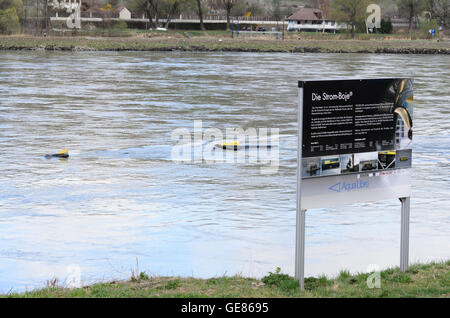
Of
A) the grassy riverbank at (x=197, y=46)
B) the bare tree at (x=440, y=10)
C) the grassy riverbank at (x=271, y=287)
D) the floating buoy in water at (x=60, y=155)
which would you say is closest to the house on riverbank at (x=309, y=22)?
the bare tree at (x=440, y=10)

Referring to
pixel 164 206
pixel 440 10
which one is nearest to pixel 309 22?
pixel 440 10

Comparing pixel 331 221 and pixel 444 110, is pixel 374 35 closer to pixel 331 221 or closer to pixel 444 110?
pixel 444 110

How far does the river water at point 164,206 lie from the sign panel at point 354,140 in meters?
1.86

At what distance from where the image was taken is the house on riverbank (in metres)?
166

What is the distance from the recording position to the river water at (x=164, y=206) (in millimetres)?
11232

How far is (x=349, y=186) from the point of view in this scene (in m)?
9.10

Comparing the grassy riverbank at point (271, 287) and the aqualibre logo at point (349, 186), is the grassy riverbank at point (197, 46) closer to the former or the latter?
the grassy riverbank at point (271, 287)

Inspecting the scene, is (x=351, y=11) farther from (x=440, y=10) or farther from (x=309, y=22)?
(x=309, y=22)

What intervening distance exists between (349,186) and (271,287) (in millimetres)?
1420

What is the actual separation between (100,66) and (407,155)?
1897 inches

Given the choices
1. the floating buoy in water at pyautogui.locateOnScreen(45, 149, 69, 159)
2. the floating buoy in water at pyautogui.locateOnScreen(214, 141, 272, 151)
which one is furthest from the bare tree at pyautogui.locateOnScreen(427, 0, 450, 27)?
the floating buoy in water at pyautogui.locateOnScreen(45, 149, 69, 159)

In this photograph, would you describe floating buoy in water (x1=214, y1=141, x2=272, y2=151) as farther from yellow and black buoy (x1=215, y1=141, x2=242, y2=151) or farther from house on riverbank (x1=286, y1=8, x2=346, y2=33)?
house on riverbank (x1=286, y1=8, x2=346, y2=33)
